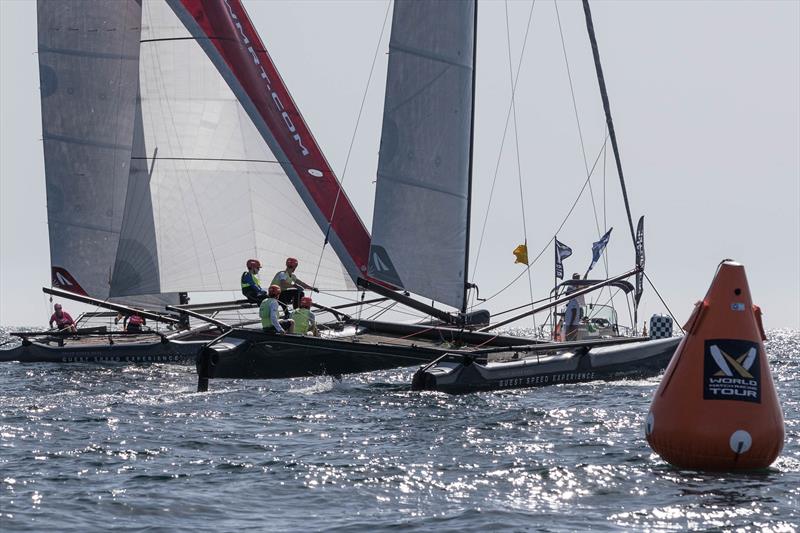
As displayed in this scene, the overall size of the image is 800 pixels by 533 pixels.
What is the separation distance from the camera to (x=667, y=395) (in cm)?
1319

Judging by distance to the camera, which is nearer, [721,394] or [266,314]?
[721,394]

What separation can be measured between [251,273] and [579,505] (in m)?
14.3

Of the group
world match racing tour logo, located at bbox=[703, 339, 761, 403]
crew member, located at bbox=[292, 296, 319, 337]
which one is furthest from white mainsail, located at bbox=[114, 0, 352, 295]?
world match racing tour logo, located at bbox=[703, 339, 761, 403]

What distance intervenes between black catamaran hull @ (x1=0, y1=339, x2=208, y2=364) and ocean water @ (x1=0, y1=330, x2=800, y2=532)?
625 centimetres

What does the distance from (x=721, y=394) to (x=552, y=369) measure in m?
7.93

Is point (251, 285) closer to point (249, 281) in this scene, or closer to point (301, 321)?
point (249, 281)

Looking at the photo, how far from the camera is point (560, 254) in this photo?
29.5 m

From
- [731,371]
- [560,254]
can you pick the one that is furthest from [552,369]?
[560,254]

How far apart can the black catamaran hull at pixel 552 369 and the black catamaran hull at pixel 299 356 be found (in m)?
1.05

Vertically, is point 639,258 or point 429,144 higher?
point 429,144

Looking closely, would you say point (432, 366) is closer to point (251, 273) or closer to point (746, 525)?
point (251, 273)

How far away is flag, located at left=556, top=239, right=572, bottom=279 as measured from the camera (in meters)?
29.2

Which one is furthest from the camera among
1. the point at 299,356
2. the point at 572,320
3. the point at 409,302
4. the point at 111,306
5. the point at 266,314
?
A: the point at 111,306

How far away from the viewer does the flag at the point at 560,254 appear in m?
29.2
